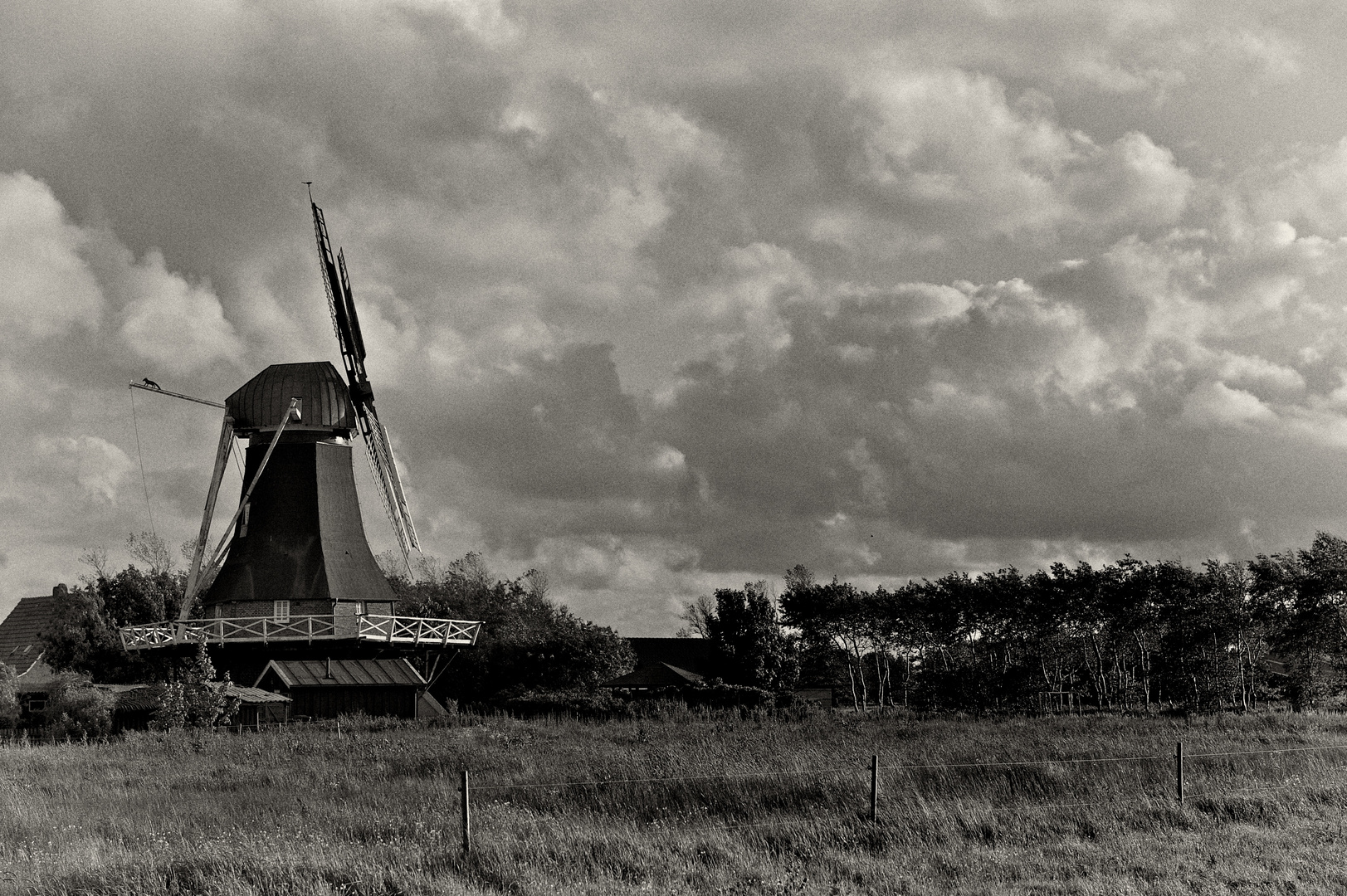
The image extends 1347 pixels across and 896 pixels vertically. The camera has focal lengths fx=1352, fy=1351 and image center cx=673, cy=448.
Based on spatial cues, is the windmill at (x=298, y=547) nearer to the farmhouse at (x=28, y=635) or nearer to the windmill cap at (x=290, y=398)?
the windmill cap at (x=290, y=398)

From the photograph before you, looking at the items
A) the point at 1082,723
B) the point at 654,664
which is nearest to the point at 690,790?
the point at 1082,723

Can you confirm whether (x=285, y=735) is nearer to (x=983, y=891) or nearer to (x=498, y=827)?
(x=498, y=827)

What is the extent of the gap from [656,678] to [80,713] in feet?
115

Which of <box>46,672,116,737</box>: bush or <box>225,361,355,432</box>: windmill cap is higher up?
<box>225,361,355,432</box>: windmill cap

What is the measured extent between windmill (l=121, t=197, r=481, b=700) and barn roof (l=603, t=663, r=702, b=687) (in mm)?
21984

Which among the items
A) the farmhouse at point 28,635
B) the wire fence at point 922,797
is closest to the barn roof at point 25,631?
the farmhouse at point 28,635

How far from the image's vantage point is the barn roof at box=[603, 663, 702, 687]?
6644 cm

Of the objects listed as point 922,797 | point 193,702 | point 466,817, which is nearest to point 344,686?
point 193,702

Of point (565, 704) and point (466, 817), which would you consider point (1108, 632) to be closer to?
point (565, 704)

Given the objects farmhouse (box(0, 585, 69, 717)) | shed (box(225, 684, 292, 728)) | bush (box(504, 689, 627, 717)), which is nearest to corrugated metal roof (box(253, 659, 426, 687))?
Result: shed (box(225, 684, 292, 728))

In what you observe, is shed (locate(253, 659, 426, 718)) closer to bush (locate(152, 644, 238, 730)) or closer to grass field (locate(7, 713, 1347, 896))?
bush (locate(152, 644, 238, 730))

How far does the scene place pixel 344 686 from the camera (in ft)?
138

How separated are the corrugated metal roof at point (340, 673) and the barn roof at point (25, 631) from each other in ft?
86.4

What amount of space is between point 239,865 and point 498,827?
3178 millimetres
